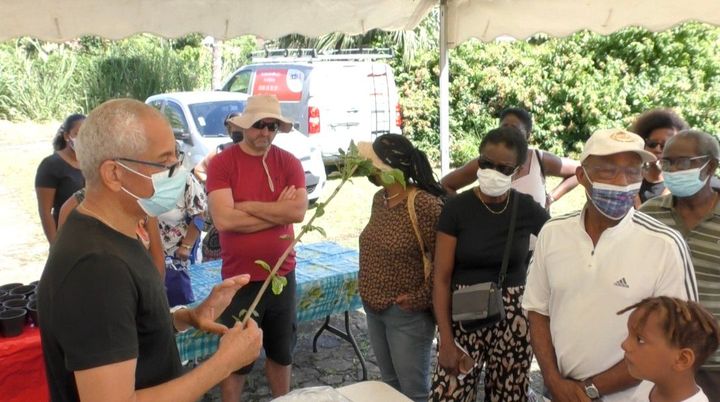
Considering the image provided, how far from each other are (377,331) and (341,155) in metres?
1.36

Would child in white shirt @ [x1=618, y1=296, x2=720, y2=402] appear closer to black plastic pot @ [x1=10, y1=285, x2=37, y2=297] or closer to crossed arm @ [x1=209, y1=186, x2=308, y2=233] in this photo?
crossed arm @ [x1=209, y1=186, x2=308, y2=233]

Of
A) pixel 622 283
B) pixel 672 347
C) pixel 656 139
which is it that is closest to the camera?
pixel 672 347

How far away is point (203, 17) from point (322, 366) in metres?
2.58

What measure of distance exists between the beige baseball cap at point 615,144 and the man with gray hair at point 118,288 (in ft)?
4.20

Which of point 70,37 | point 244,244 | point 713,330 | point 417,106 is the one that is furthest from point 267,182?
point 417,106

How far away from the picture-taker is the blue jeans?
2932 mm

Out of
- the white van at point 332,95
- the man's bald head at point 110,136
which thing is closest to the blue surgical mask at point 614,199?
the man's bald head at point 110,136

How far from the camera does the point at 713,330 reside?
180 cm

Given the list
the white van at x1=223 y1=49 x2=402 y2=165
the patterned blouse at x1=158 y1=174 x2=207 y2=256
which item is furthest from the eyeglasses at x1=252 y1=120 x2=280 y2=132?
the white van at x1=223 y1=49 x2=402 y2=165

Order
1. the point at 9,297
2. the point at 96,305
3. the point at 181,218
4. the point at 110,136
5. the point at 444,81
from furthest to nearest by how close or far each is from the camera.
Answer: the point at 444,81 < the point at 181,218 < the point at 9,297 < the point at 110,136 < the point at 96,305

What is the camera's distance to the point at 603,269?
2066mm

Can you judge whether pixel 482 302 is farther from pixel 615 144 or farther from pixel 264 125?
pixel 264 125

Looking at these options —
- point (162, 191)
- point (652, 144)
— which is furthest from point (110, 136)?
point (652, 144)

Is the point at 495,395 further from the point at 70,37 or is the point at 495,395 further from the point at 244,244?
the point at 70,37
